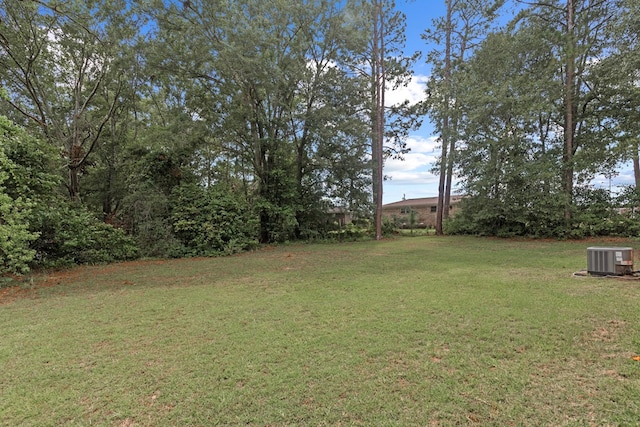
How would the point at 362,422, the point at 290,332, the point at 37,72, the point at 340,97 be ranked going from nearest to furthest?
1. the point at 362,422
2. the point at 290,332
3. the point at 37,72
4. the point at 340,97

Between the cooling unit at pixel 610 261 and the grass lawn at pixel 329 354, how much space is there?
0.35 m

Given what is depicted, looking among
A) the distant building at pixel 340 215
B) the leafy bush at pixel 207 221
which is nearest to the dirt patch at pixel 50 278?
the leafy bush at pixel 207 221

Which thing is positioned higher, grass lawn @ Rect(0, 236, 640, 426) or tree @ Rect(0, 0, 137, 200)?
tree @ Rect(0, 0, 137, 200)

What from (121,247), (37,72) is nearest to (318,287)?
(121,247)

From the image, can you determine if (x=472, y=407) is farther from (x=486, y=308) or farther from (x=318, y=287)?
(x=318, y=287)

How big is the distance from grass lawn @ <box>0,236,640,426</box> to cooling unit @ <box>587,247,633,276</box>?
35cm

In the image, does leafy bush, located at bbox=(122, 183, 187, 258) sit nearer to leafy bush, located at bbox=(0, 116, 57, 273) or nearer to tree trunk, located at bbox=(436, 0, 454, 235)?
leafy bush, located at bbox=(0, 116, 57, 273)

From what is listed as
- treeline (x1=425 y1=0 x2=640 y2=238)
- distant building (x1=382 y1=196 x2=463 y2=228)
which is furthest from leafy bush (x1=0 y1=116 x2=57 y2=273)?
distant building (x1=382 y1=196 x2=463 y2=228)

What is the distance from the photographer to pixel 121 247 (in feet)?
29.7

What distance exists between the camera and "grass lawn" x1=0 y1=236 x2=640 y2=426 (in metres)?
1.95

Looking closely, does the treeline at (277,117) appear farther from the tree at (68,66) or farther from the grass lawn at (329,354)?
the grass lawn at (329,354)

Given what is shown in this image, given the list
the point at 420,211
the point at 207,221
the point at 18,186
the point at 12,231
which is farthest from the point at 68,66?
the point at 420,211

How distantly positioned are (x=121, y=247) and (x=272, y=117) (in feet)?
24.9

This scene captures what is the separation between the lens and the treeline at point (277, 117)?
32.2 feet
